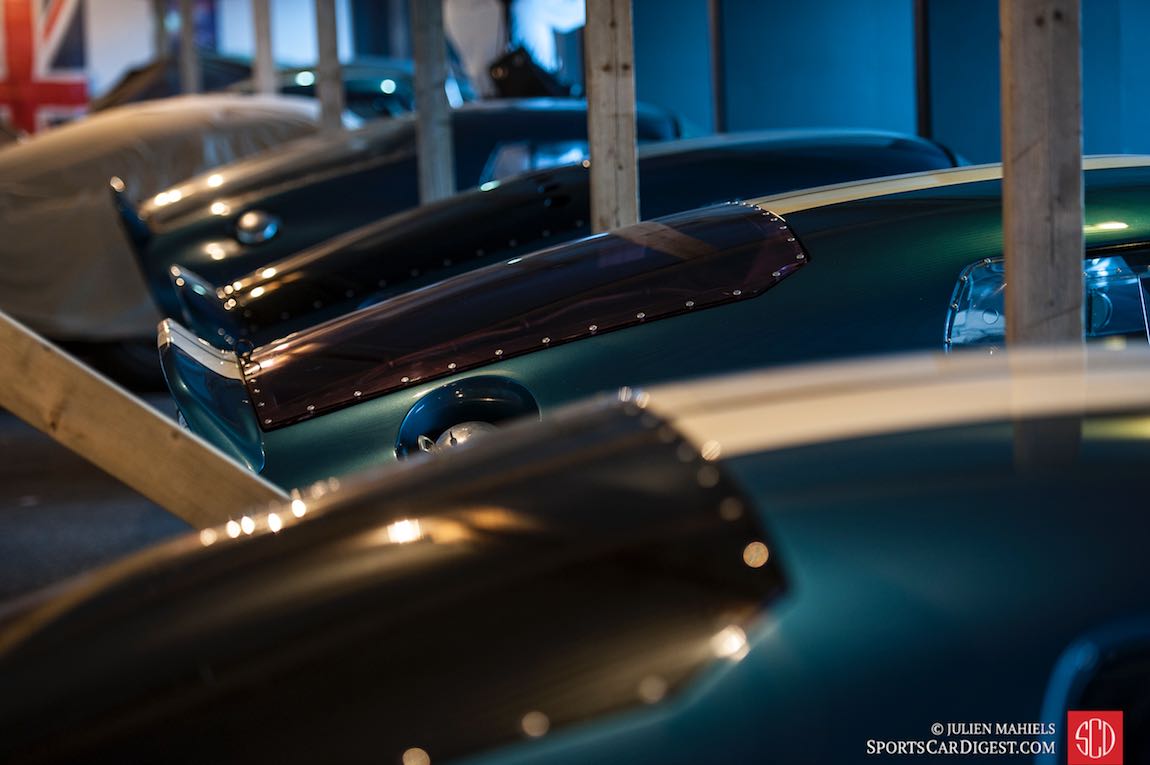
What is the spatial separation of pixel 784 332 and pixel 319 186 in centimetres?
406

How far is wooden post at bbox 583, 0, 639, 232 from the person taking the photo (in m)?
5.00

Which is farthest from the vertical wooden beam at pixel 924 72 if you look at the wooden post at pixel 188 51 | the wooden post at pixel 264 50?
the wooden post at pixel 188 51

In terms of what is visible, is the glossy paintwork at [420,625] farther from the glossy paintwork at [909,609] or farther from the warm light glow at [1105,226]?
the warm light glow at [1105,226]

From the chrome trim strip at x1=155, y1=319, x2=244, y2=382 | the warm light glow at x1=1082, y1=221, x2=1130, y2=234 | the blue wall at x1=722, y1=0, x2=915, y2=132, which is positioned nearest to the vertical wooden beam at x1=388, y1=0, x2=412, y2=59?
the blue wall at x1=722, y1=0, x2=915, y2=132

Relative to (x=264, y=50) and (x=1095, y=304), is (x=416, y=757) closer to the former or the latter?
(x=1095, y=304)

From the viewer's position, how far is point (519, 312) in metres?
3.71

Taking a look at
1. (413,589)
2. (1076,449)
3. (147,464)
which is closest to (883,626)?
(1076,449)

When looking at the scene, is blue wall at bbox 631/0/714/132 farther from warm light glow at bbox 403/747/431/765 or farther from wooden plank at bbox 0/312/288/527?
warm light glow at bbox 403/747/431/765

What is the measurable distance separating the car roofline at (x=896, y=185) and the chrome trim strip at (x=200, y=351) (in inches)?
57.7

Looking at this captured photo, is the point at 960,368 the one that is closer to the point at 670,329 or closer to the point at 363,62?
the point at 670,329

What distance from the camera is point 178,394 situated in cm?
344

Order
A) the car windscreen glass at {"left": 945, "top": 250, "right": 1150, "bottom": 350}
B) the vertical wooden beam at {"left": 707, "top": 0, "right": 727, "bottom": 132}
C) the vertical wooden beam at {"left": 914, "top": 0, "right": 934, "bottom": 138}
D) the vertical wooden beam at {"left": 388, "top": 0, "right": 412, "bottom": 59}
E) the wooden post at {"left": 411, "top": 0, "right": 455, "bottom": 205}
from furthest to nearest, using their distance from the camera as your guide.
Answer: the vertical wooden beam at {"left": 388, "top": 0, "right": 412, "bottom": 59} → the vertical wooden beam at {"left": 707, "top": 0, "right": 727, "bottom": 132} → the vertical wooden beam at {"left": 914, "top": 0, "right": 934, "bottom": 138} → the wooden post at {"left": 411, "top": 0, "right": 455, "bottom": 205} → the car windscreen glass at {"left": 945, "top": 250, "right": 1150, "bottom": 350}

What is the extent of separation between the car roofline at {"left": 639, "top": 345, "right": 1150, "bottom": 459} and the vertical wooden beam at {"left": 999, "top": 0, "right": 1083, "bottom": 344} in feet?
4.28

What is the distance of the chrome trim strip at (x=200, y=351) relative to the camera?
3.56 m
